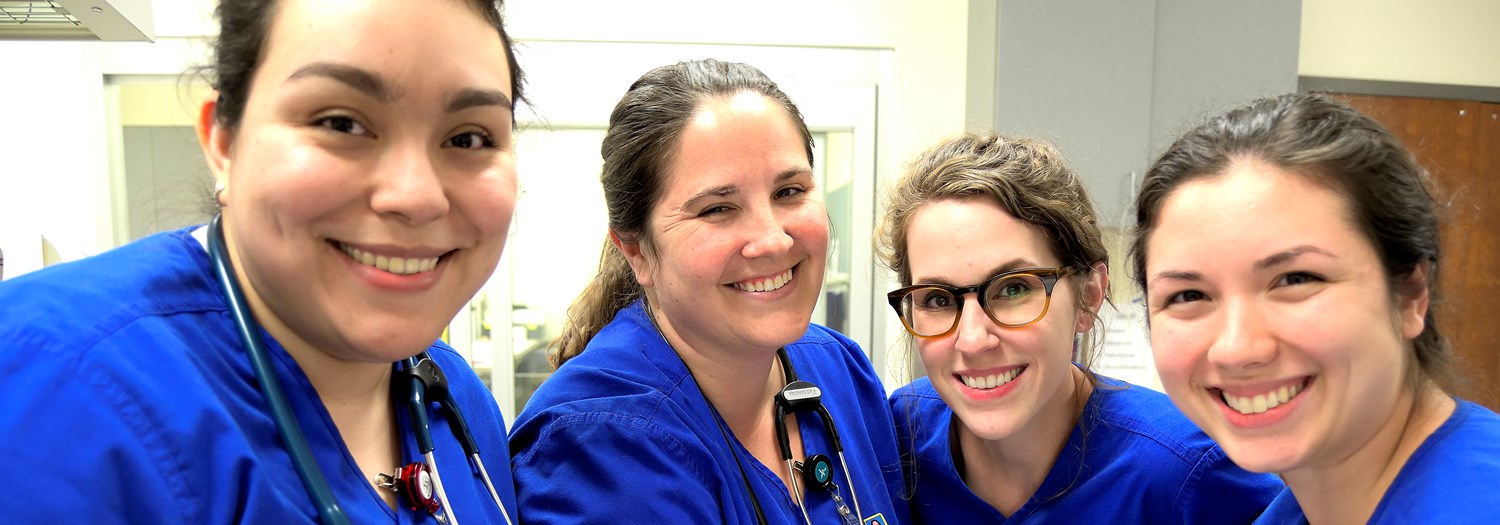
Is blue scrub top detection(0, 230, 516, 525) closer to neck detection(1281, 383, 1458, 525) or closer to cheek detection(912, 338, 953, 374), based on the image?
cheek detection(912, 338, 953, 374)

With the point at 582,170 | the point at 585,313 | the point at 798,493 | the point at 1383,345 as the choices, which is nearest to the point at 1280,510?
the point at 1383,345

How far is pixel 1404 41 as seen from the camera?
11.2 feet

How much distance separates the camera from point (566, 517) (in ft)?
3.82

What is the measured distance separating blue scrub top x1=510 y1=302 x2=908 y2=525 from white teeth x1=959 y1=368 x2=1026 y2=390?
25 cm

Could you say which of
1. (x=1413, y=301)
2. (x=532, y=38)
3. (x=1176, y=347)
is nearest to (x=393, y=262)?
(x=1176, y=347)

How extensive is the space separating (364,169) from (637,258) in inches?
23.9

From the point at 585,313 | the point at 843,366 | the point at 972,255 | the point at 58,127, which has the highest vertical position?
the point at 58,127

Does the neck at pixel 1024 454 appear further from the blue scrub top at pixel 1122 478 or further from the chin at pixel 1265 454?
the chin at pixel 1265 454

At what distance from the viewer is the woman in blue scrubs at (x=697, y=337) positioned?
1.20 metres

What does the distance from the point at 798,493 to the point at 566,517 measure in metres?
0.41

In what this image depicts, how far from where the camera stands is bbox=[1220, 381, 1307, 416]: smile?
103cm

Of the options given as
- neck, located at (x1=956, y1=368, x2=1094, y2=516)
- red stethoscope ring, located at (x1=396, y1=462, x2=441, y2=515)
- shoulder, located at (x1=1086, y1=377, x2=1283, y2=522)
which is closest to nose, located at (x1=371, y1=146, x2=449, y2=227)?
red stethoscope ring, located at (x1=396, y1=462, x2=441, y2=515)

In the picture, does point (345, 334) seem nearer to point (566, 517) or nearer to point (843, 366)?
point (566, 517)

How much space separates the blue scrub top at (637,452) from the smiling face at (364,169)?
1.13 feet
